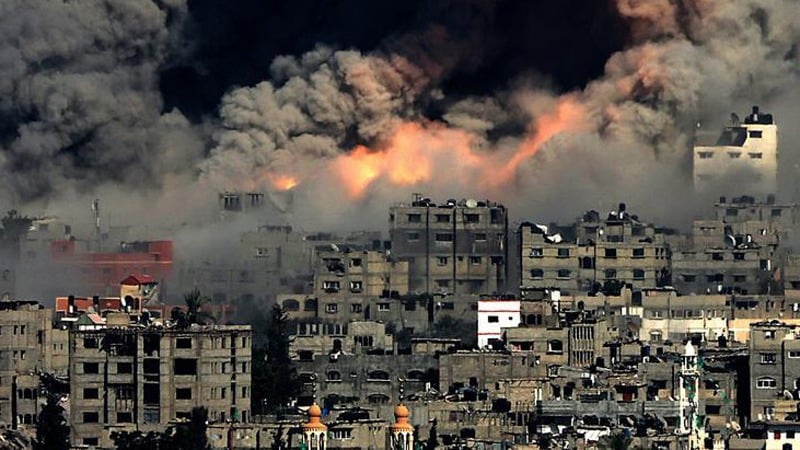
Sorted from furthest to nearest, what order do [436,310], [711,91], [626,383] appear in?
[711,91], [436,310], [626,383]

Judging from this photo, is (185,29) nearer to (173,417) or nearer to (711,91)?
(711,91)

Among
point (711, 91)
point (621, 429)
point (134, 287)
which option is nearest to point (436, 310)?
point (134, 287)

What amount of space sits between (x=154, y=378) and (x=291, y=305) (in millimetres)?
21092

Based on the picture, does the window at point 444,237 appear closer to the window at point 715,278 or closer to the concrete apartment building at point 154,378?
the window at point 715,278

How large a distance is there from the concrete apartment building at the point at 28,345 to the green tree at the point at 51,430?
6.40m

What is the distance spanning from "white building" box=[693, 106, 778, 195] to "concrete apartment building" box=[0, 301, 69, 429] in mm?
26723

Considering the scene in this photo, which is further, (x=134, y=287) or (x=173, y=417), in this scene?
(x=134, y=287)

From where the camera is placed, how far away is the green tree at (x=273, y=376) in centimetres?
8800

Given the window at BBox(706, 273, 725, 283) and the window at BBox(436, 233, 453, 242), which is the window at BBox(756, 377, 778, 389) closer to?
the window at BBox(706, 273, 725, 283)

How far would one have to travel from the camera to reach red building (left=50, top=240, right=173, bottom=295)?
11312 cm

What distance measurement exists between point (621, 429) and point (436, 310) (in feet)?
77.9

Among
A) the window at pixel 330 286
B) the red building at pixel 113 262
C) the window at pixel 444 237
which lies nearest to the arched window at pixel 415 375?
the window at pixel 330 286

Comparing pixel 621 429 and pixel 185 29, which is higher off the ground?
pixel 185 29

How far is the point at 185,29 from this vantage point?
124 m
